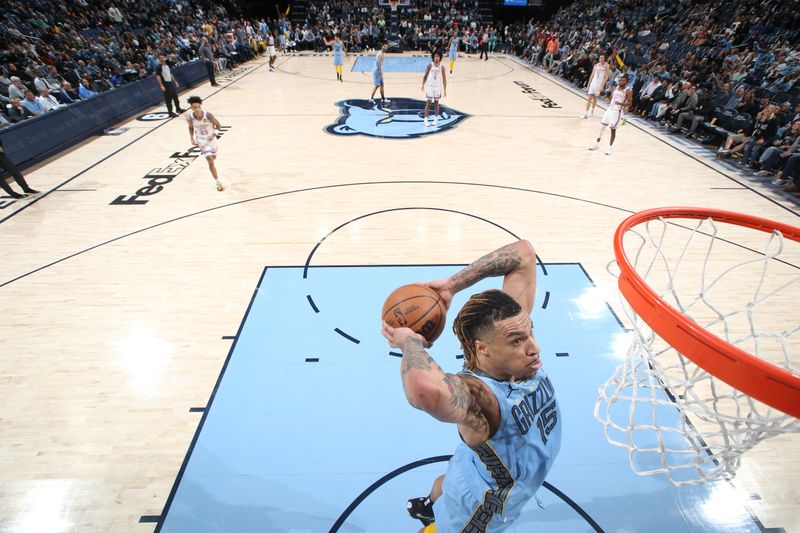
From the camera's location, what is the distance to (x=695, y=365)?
1.96 meters

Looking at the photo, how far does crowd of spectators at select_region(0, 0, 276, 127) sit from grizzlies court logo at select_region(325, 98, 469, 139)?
536cm

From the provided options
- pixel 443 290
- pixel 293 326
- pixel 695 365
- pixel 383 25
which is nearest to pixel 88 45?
pixel 293 326

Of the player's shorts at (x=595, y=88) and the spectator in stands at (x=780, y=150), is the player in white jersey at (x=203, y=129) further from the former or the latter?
the spectator in stands at (x=780, y=150)

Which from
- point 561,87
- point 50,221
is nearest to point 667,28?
point 561,87

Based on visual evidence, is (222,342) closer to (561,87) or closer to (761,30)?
(561,87)

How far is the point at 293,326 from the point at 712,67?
13.5m

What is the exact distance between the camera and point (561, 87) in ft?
52.3

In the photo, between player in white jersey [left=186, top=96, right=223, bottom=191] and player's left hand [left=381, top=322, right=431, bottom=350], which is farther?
player in white jersey [left=186, top=96, right=223, bottom=191]

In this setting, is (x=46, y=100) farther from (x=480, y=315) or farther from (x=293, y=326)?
(x=480, y=315)

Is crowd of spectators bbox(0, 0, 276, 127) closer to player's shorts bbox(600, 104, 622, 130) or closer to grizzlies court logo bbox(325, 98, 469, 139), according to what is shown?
grizzlies court logo bbox(325, 98, 469, 139)

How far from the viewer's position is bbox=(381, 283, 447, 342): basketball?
1929 millimetres

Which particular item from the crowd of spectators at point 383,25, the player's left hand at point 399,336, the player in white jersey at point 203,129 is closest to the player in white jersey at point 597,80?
the player in white jersey at point 203,129

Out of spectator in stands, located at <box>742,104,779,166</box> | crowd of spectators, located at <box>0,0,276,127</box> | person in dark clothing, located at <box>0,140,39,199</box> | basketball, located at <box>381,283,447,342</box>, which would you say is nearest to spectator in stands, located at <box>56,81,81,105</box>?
crowd of spectators, located at <box>0,0,276,127</box>

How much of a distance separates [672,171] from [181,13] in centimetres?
2348
